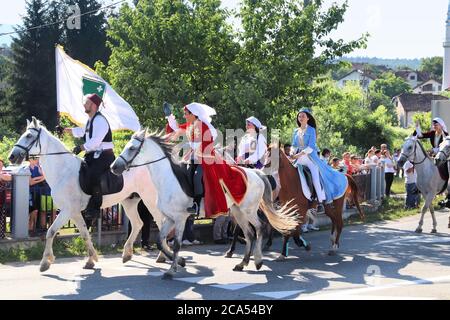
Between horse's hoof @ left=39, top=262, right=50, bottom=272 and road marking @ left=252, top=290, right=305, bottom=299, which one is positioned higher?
horse's hoof @ left=39, top=262, right=50, bottom=272

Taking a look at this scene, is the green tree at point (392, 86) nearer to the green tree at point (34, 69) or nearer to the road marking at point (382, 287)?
the green tree at point (34, 69)

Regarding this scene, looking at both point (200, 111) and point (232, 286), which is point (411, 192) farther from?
point (232, 286)

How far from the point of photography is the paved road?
920 cm

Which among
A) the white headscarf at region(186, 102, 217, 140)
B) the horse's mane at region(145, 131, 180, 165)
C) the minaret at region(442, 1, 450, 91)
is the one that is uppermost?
the minaret at region(442, 1, 450, 91)

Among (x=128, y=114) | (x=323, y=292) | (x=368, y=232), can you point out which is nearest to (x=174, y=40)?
(x=128, y=114)

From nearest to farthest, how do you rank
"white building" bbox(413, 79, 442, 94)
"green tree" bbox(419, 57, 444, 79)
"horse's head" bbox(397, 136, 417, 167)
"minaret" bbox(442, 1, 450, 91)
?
"horse's head" bbox(397, 136, 417, 167) < "minaret" bbox(442, 1, 450, 91) < "white building" bbox(413, 79, 442, 94) < "green tree" bbox(419, 57, 444, 79)

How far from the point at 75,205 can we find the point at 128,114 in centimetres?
508

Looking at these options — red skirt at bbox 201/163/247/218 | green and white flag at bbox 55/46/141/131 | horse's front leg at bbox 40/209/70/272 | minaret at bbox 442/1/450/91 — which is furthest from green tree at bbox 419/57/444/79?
horse's front leg at bbox 40/209/70/272

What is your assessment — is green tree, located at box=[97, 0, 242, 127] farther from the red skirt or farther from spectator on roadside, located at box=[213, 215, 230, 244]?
the red skirt

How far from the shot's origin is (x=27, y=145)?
419 inches

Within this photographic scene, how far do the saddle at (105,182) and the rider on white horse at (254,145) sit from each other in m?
2.82

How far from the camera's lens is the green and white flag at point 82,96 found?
15.7m

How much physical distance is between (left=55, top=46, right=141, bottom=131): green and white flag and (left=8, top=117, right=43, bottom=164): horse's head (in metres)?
4.49
